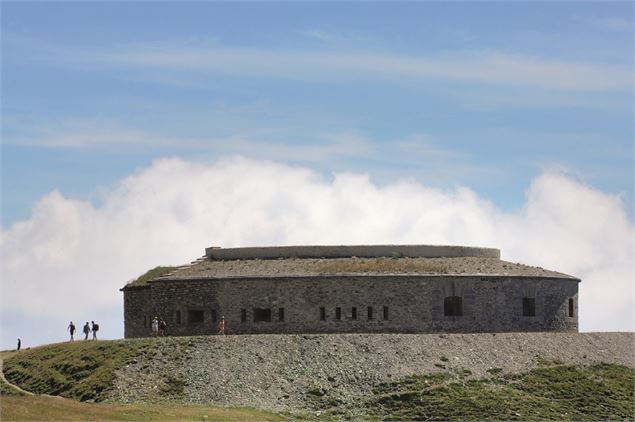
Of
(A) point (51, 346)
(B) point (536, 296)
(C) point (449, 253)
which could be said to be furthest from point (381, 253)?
(A) point (51, 346)

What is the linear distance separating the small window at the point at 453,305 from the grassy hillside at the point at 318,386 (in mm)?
4553

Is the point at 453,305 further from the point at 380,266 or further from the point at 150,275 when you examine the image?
the point at 150,275

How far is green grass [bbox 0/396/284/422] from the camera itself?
54566 millimetres

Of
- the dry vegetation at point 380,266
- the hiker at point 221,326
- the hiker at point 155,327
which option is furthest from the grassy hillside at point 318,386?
the dry vegetation at point 380,266

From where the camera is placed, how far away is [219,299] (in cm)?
7531

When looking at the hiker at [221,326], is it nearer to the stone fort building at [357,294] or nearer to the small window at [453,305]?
the stone fort building at [357,294]

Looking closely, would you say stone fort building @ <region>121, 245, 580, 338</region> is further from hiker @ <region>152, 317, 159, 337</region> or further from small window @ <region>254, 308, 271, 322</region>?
hiker @ <region>152, 317, 159, 337</region>

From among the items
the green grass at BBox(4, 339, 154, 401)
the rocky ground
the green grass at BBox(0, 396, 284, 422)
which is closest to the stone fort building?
the rocky ground

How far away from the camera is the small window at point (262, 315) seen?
74.9 m

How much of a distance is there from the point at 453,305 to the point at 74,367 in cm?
2077

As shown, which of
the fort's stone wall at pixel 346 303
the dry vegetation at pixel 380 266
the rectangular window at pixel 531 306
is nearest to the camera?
the fort's stone wall at pixel 346 303

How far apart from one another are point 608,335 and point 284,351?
19.6 metres

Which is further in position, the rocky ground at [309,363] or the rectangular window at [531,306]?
the rectangular window at [531,306]

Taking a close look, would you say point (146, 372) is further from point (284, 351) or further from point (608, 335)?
point (608, 335)
